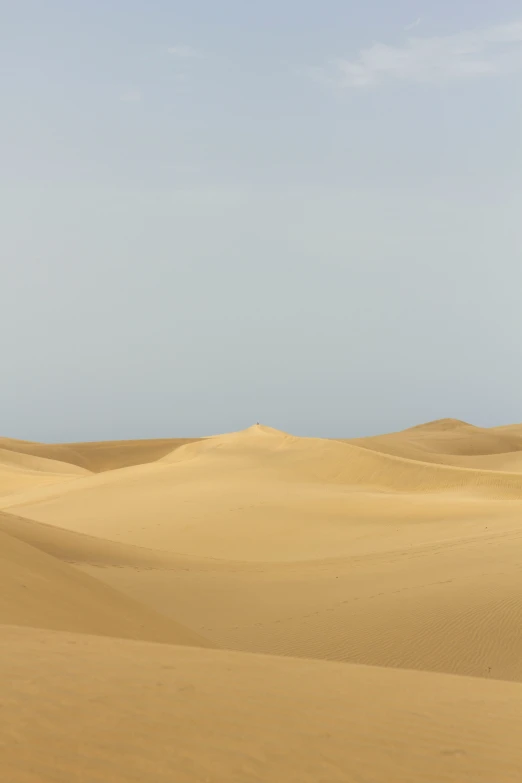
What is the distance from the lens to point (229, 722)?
4.54 meters

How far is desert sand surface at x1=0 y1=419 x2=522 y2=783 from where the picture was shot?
4188mm

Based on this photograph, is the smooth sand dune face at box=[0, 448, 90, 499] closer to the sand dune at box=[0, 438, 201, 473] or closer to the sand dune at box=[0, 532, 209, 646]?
the sand dune at box=[0, 438, 201, 473]

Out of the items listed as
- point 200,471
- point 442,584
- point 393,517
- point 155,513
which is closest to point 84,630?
point 442,584

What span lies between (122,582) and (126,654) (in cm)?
684

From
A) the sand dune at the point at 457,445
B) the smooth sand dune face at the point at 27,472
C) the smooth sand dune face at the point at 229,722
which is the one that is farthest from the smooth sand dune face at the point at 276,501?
the smooth sand dune face at the point at 229,722

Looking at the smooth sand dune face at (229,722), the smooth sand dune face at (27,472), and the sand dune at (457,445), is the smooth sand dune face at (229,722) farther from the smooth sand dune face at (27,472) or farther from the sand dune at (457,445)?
the sand dune at (457,445)

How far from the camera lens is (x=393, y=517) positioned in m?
20.1

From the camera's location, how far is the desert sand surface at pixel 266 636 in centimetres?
419

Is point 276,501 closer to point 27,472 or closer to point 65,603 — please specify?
point 65,603

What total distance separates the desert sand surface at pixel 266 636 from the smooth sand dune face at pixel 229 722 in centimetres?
2

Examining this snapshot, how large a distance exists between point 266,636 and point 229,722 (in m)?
6.23

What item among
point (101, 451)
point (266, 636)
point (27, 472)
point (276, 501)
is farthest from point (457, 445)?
point (266, 636)

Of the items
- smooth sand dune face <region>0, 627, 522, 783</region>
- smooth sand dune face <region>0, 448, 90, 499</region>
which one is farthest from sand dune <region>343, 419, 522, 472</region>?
smooth sand dune face <region>0, 627, 522, 783</region>

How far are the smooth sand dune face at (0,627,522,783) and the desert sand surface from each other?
16 millimetres
